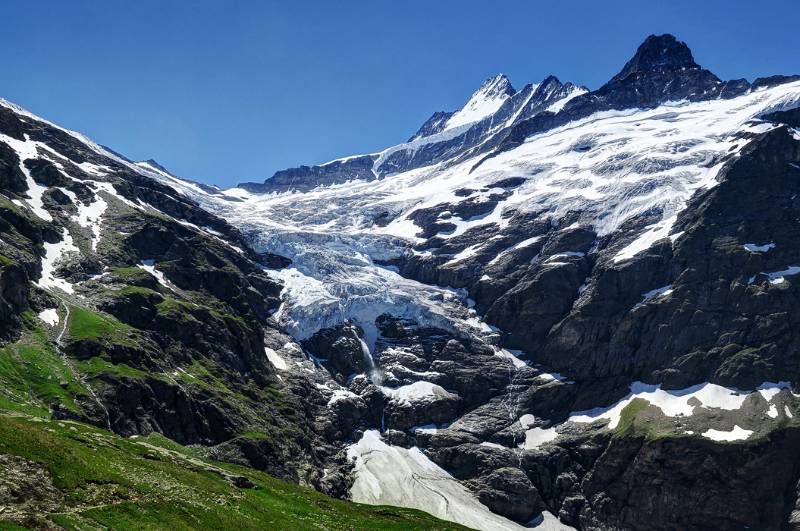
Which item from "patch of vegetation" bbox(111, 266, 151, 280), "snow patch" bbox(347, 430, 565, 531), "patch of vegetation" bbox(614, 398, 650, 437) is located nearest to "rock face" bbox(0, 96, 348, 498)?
"patch of vegetation" bbox(111, 266, 151, 280)

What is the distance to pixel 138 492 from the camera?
56.1m

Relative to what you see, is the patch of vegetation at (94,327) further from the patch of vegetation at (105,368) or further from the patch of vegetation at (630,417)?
the patch of vegetation at (630,417)

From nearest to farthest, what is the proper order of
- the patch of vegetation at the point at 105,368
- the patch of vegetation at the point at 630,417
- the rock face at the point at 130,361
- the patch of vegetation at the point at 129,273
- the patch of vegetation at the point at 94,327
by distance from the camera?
the rock face at the point at 130,361, the patch of vegetation at the point at 105,368, the patch of vegetation at the point at 94,327, the patch of vegetation at the point at 630,417, the patch of vegetation at the point at 129,273

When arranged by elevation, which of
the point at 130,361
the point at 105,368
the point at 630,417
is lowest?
the point at 105,368

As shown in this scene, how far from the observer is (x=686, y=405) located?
183 m

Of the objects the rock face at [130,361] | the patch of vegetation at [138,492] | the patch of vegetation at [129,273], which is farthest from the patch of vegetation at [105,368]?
the patch of vegetation at [129,273]

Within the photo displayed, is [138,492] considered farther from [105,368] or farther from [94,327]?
[94,327]

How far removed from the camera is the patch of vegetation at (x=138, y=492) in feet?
160

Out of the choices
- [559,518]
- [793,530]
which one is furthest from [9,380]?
[793,530]

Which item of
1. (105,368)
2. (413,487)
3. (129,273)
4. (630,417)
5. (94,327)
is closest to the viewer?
(105,368)

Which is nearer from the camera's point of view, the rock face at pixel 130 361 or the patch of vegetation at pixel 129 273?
the rock face at pixel 130 361

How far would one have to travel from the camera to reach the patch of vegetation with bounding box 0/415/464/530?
48.8m

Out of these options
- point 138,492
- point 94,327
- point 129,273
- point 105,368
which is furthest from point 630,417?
point 138,492

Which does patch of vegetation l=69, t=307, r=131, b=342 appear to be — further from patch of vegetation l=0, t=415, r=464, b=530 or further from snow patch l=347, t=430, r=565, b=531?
snow patch l=347, t=430, r=565, b=531
